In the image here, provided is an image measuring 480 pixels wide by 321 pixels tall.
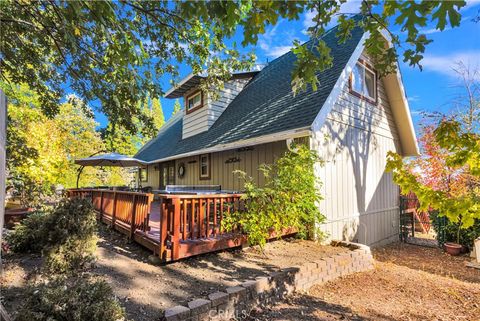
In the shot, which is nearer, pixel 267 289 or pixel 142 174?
pixel 267 289

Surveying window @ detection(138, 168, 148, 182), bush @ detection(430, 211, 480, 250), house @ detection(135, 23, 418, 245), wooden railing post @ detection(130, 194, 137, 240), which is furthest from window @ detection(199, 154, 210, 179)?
window @ detection(138, 168, 148, 182)

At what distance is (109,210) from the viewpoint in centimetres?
723

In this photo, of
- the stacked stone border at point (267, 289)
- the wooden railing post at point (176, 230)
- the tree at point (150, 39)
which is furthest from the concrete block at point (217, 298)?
the tree at point (150, 39)

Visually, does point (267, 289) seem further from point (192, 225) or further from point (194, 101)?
point (194, 101)

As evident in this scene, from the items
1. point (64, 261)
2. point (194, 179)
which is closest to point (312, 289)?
point (64, 261)

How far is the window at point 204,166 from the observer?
9.61m

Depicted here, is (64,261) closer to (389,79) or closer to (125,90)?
(125,90)

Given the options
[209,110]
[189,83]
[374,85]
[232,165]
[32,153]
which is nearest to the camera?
[32,153]

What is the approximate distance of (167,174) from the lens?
42.4 feet

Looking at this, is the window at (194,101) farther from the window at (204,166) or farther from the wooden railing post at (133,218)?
the wooden railing post at (133,218)

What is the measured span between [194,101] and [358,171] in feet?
23.9

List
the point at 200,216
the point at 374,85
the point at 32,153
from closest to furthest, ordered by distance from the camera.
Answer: the point at 200,216, the point at 32,153, the point at 374,85

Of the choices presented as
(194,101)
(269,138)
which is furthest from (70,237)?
(194,101)

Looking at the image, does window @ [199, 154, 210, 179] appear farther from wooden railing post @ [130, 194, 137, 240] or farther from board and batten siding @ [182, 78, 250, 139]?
wooden railing post @ [130, 194, 137, 240]
